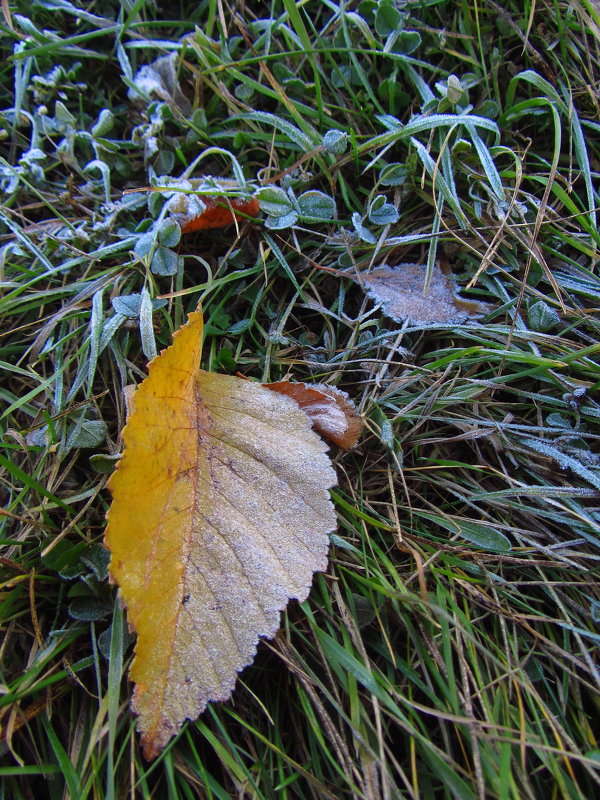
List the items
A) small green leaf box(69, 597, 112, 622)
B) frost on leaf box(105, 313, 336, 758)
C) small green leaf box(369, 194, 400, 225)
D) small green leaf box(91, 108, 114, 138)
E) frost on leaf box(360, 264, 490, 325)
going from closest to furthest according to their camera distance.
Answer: frost on leaf box(105, 313, 336, 758) → small green leaf box(69, 597, 112, 622) → frost on leaf box(360, 264, 490, 325) → small green leaf box(369, 194, 400, 225) → small green leaf box(91, 108, 114, 138)

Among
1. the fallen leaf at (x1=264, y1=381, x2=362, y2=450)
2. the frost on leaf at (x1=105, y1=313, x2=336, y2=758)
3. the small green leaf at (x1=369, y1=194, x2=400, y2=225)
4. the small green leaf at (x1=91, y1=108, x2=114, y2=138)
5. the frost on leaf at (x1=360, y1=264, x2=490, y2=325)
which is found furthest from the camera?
the small green leaf at (x1=91, y1=108, x2=114, y2=138)

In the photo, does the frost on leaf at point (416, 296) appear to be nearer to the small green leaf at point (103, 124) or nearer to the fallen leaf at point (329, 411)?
the fallen leaf at point (329, 411)

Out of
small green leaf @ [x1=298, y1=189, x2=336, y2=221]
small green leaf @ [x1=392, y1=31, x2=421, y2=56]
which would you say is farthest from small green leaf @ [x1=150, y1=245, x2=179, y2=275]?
small green leaf @ [x1=392, y1=31, x2=421, y2=56]

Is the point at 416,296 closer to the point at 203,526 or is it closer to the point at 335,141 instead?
the point at 335,141

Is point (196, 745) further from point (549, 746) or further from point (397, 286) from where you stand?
point (397, 286)

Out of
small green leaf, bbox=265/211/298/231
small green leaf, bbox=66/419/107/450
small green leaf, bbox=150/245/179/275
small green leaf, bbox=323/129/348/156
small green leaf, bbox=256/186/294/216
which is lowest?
small green leaf, bbox=66/419/107/450

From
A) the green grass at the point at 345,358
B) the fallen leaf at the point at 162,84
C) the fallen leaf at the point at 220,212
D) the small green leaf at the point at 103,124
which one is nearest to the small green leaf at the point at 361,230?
the green grass at the point at 345,358

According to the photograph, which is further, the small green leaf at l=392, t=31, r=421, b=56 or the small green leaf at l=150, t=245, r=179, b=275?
the small green leaf at l=392, t=31, r=421, b=56

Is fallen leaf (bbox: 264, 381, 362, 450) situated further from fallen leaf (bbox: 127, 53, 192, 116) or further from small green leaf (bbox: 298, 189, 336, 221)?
fallen leaf (bbox: 127, 53, 192, 116)
